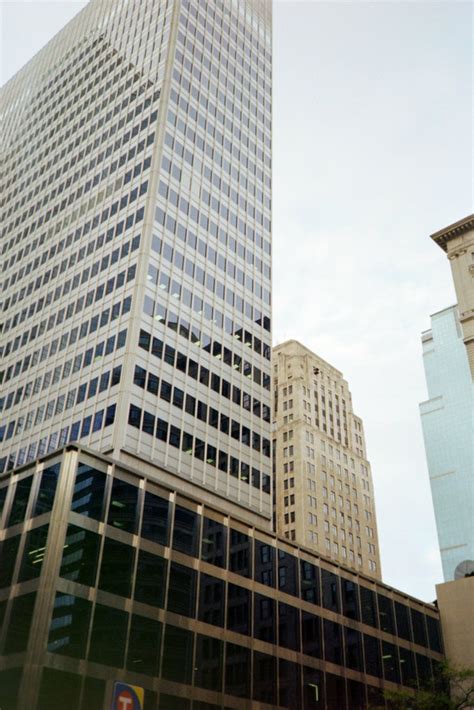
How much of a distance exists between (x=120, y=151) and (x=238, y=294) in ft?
77.3

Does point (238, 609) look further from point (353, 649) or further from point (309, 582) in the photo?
point (353, 649)

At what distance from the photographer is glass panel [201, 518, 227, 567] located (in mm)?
55688

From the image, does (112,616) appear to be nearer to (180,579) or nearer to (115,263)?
(180,579)

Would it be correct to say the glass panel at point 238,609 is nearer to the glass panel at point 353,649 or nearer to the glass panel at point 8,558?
the glass panel at point 353,649

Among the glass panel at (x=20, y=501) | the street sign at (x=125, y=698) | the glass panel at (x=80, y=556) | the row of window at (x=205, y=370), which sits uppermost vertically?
the row of window at (x=205, y=370)

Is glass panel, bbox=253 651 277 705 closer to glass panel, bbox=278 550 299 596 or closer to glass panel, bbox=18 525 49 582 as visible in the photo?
glass panel, bbox=278 550 299 596

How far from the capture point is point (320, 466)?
13775cm

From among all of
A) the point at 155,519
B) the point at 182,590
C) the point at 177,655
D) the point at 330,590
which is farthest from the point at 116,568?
the point at 330,590

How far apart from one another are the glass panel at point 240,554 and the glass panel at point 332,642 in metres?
9.88

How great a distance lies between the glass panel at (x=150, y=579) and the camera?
4878 cm

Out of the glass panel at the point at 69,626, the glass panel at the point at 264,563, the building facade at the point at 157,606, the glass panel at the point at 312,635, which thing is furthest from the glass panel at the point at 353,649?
the glass panel at the point at 69,626

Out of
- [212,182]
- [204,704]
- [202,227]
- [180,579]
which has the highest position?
[212,182]

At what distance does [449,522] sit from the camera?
195875mm

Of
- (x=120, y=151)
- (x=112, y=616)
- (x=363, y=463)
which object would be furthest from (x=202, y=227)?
(x=363, y=463)
